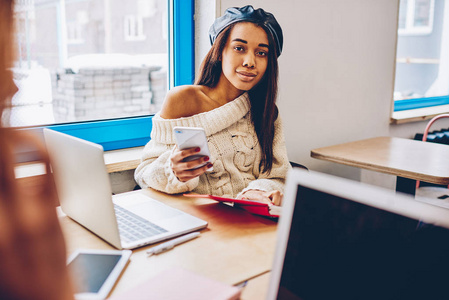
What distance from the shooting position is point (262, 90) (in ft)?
5.80

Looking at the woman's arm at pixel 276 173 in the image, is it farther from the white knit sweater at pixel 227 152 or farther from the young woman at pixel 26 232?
the young woman at pixel 26 232

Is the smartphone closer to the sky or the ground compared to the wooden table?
closer to the sky

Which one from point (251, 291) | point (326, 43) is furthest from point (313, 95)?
point (251, 291)

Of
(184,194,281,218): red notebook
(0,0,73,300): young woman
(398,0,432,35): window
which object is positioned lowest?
(184,194,281,218): red notebook

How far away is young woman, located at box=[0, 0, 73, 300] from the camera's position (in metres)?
0.32

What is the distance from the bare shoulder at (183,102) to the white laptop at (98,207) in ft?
1.62

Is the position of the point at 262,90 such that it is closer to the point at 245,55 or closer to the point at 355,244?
the point at 245,55

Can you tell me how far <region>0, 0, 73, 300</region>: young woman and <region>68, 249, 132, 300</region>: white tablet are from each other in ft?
1.44

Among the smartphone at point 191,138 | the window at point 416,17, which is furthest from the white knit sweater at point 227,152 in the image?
the window at point 416,17

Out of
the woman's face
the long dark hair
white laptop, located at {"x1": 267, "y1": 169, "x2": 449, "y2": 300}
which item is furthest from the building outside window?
white laptop, located at {"x1": 267, "y1": 169, "x2": 449, "y2": 300}

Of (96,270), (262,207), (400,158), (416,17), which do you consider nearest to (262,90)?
(262,207)

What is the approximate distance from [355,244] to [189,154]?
77 cm

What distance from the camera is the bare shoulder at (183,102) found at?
65.3 inches

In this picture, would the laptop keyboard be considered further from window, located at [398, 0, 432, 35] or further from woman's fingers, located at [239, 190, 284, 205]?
window, located at [398, 0, 432, 35]
